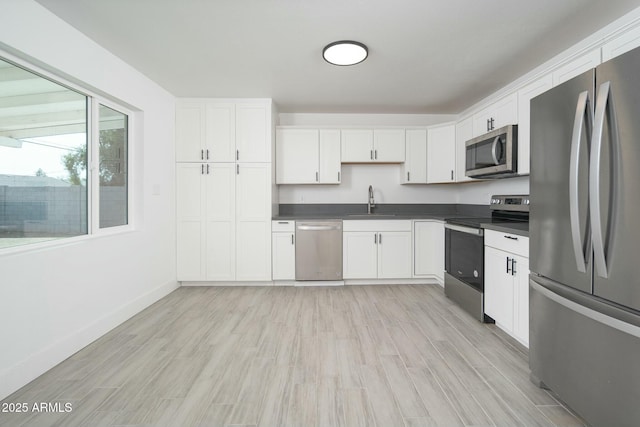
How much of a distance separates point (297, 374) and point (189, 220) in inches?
105

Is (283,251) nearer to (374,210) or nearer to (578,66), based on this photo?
(374,210)

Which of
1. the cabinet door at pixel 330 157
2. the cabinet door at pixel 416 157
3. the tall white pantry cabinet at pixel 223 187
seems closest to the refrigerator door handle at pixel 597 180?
the cabinet door at pixel 416 157

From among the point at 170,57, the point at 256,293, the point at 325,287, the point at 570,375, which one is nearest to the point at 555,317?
the point at 570,375

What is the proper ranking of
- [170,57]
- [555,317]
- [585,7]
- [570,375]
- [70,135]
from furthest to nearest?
[170,57] < [70,135] < [585,7] < [555,317] < [570,375]

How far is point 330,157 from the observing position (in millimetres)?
4246

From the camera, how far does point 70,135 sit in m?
2.42

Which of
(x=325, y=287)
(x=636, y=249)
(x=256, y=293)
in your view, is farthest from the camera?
(x=325, y=287)

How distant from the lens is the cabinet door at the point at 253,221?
3924 mm

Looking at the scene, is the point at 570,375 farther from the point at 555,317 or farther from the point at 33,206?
the point at 33,206

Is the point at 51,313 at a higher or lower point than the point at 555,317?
lower

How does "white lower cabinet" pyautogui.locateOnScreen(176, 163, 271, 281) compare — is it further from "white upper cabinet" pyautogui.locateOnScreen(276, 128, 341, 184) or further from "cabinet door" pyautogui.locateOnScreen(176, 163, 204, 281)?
"white upper cabinet" pyautogui.locateOnScreen(276, 128, 341, 184)

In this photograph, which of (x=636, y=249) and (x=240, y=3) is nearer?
(x=636, y=249)

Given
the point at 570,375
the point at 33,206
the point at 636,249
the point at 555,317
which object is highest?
the point at 33,206

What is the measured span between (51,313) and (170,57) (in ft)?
7.49
